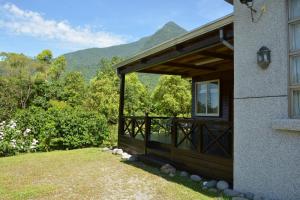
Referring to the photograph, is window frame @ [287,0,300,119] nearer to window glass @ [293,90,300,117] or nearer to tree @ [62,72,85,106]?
window glass @ [293,90,300,117]

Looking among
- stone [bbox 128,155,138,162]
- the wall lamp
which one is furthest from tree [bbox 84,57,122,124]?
the wall lamp

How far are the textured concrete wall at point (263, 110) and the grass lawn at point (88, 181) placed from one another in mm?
944

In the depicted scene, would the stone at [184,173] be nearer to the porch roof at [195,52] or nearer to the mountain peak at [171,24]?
the porch roof at [195,52]

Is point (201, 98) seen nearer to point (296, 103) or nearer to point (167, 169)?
point (167, 169)

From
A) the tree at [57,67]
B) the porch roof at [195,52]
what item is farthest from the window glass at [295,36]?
the tree at [57,67]

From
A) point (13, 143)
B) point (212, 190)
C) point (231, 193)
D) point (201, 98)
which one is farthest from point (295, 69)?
point (13, 143)

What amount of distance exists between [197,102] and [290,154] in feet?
22.9

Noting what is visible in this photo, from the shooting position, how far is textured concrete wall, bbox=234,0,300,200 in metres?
4.18

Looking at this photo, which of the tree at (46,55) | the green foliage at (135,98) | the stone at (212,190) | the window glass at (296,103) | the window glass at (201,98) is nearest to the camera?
the window glass at (296,103)

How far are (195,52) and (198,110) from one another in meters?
4.87

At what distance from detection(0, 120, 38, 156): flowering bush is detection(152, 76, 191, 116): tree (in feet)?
38.6

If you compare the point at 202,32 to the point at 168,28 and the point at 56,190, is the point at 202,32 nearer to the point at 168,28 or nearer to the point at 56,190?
the point at 56,190

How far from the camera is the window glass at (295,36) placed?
4156 mm

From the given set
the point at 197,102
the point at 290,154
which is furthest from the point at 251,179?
the point at 197,102
